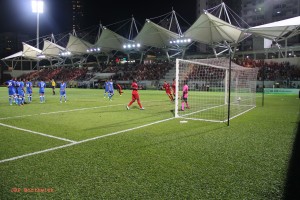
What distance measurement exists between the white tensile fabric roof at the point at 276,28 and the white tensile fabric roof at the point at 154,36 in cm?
1812

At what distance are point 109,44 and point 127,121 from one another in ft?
179

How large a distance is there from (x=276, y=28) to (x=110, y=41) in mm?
40191

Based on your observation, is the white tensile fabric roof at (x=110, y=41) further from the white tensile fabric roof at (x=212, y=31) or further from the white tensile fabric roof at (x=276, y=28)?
the white tensile fabric roof at (x=276, y=28)

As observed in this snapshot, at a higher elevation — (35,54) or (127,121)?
(35,54)

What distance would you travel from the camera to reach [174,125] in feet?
31.5

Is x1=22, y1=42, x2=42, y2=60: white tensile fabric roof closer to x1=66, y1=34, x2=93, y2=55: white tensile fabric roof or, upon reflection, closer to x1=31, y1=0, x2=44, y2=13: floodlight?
x1=66, y1=34, x2=93, y2=55: white tensile fabric roof

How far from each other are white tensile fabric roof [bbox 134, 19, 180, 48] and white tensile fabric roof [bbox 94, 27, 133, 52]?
5.43m

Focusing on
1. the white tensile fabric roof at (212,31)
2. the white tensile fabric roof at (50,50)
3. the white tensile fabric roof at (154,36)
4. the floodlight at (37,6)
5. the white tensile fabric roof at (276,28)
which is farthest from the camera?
the white tensile fabric roof at (50,50)

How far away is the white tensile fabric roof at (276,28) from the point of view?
31.1m

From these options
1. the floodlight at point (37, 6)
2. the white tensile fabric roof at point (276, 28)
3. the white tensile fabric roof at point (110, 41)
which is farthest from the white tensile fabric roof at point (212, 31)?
the floodlight at point (37, 6)

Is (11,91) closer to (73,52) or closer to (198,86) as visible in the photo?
(198,86)

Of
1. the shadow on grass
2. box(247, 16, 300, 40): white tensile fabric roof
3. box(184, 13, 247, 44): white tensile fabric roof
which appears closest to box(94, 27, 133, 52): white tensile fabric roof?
box(184, 13, 247, 44): white tensile fabric roof

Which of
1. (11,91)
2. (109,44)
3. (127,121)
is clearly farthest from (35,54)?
(127,121)

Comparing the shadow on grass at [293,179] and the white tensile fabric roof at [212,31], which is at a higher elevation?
the white tensile fabric roof at [212,31]
